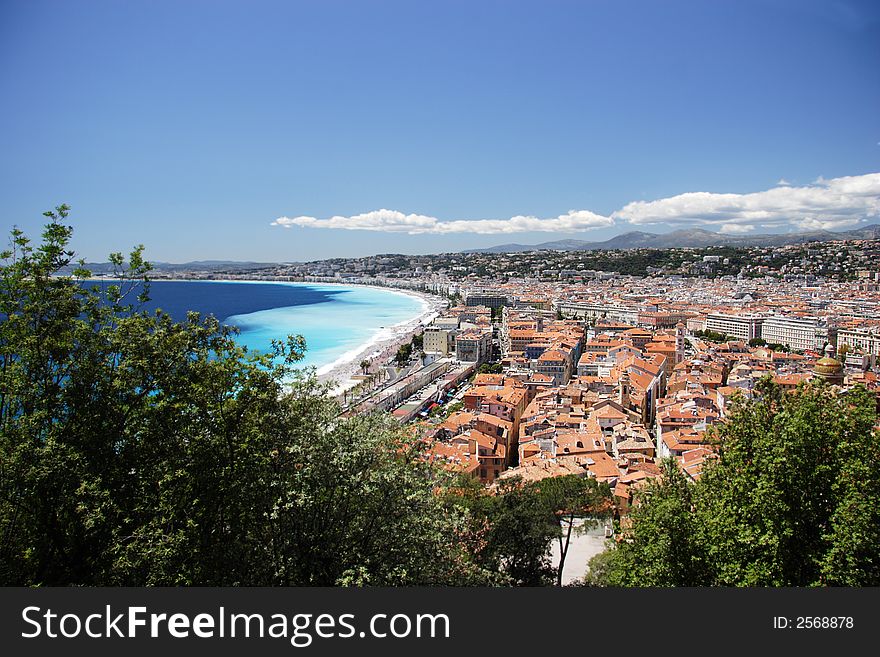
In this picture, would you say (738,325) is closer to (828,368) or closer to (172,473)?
(828,368)

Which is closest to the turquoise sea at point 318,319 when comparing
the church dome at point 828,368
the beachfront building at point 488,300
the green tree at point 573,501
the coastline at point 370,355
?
the coastline at point 370,355

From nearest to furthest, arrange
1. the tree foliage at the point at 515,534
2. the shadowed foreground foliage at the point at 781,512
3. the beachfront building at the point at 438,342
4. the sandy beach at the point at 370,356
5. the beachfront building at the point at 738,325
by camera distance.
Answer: the shadowed foreground foliage at the point at 781,512
the tree foliage at the point at 515,534
the sandy beach at the point at 370,356
the beachfront building at the point at 438,342
the beachfront building at the point at 738,325

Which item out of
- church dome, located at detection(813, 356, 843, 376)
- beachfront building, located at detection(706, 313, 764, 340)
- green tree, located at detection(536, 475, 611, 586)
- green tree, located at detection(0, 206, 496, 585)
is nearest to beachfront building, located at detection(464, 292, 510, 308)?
beachfront building, located at detection(706, 313, 764, 340)

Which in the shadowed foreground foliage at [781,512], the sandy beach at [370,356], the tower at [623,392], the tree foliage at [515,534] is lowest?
the sandy beach at [370,356]

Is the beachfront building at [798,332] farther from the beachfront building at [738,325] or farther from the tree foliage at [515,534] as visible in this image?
the tree foliage at [515,534]

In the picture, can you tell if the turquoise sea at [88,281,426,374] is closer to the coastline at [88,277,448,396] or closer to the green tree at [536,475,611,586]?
the coastline at [88,277,448,396]

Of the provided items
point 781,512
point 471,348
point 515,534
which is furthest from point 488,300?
point 781,512

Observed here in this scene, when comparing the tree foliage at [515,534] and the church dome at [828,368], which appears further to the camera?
the church dome at [828,368]
